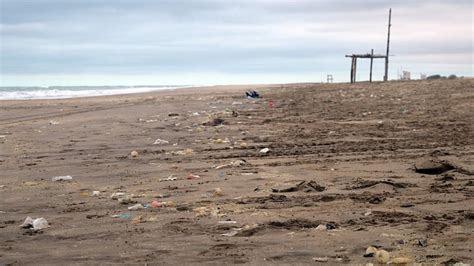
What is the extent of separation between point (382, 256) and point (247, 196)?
2240 mm

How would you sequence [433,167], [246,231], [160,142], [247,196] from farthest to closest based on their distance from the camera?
[160,142] → [433,167] → [247,196] → [246,231]

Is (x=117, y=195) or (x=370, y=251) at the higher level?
(x=370, y=251)

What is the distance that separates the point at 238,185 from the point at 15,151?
542cm

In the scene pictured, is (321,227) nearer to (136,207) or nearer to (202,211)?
(202,211)

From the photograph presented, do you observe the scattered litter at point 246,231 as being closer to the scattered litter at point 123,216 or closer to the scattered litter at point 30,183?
the scattered litter at point 123,216

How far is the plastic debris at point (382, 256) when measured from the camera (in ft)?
12.0

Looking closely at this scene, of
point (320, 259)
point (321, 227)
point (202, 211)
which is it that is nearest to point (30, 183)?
point (202, 211)

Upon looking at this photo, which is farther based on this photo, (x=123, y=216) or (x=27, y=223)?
(x=123, y=216)

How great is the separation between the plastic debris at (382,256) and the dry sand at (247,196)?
0.07m

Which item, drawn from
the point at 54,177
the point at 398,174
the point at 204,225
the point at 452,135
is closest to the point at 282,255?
the point at 204,225

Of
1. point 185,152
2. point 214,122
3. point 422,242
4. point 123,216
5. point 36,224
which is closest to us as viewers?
point 422,242

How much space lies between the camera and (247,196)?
578 cm

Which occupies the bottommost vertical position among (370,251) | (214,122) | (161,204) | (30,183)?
(30,183)

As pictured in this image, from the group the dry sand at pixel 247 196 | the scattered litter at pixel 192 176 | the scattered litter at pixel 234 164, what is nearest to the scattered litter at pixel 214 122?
the dry sand at pixel 247 196
